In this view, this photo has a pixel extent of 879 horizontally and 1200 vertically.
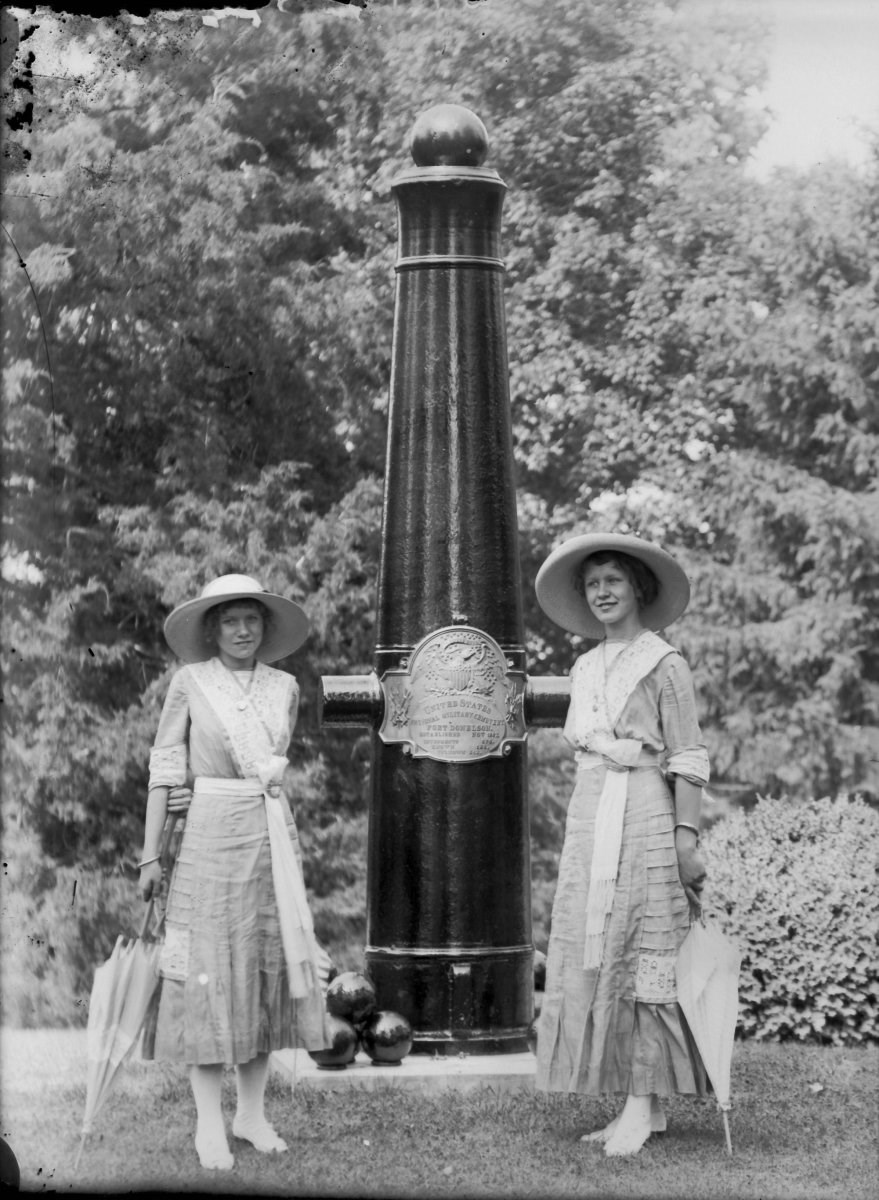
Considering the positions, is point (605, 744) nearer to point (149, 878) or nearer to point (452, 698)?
point (452, 698)

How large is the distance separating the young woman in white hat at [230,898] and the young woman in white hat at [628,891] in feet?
2.86

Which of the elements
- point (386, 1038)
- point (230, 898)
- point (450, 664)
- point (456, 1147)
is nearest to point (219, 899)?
point (230, 898)

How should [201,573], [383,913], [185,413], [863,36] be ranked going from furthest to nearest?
[185,413] < [201,573] < [863,36] < [383,913]

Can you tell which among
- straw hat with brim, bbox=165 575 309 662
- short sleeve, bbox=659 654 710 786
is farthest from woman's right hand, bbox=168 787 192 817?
short sleeve, bbox=659 654 710 786

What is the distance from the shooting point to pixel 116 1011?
6316 millimetres

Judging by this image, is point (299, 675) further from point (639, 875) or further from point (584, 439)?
point (639, 875)

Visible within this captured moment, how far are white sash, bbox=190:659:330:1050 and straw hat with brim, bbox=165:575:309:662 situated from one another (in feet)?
0.63

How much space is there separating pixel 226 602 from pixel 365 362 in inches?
377

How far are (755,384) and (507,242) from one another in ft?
8.56

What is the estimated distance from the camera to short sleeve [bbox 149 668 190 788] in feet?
21.2

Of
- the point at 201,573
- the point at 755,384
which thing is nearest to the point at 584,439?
the point at 755,384

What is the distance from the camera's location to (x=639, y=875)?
21.1ft

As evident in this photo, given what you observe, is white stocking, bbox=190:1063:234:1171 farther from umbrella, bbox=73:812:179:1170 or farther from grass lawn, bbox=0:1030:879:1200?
umbrella, bbox=73:812:179:1170

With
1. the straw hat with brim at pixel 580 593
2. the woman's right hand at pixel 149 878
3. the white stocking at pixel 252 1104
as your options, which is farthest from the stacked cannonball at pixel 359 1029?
the straw hat with brim at pixel 580 593
